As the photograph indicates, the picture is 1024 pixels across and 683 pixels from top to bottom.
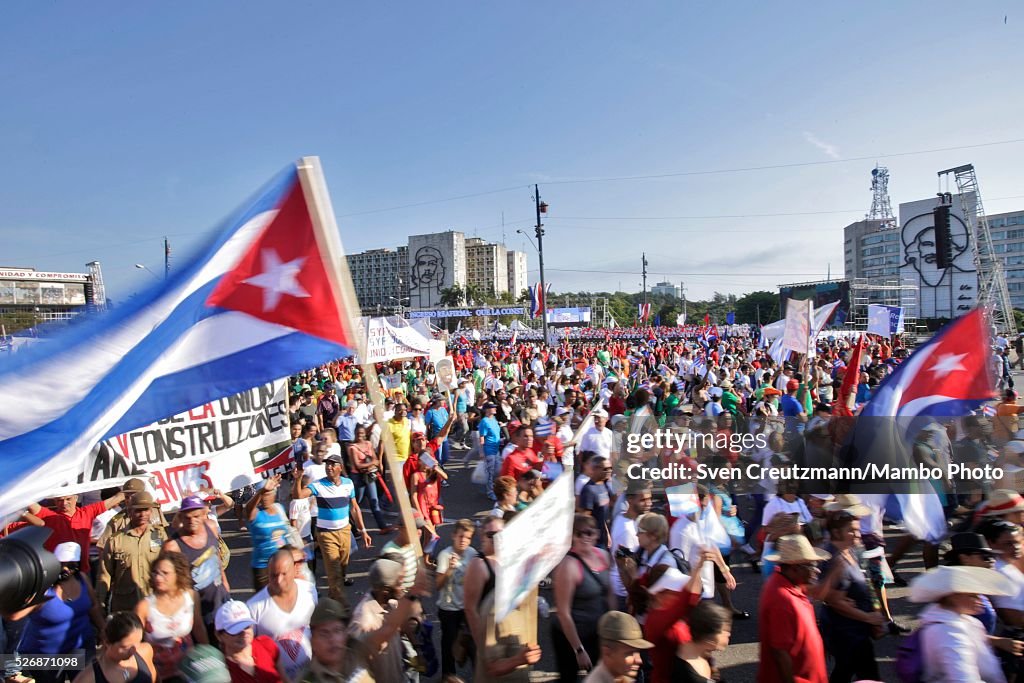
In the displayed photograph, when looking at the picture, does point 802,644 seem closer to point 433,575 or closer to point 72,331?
point 433,575

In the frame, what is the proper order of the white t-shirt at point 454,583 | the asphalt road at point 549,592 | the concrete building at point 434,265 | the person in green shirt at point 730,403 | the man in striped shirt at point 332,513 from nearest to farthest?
1. the white t-shirt at point 454,583
2. the asphalt road at point 549,592
3. the man in striped shirt at point 332,513
4. the person in green shirt at point 730,403
5. the concrete building at point 434,265

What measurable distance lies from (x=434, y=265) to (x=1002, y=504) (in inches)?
5233

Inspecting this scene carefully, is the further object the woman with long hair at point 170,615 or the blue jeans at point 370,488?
the blue jeans at point 370,488

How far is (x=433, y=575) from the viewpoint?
4211mm

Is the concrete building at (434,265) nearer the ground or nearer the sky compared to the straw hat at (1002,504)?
nearer the sky

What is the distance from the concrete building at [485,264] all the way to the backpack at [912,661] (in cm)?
15332

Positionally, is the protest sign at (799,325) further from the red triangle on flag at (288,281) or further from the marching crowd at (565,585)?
the red triangle on flag at (288,281)

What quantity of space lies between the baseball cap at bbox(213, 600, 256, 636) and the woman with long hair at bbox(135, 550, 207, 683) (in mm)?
425

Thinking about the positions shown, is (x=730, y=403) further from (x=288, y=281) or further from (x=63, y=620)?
(x=63, y=620)

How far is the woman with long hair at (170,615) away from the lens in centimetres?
324

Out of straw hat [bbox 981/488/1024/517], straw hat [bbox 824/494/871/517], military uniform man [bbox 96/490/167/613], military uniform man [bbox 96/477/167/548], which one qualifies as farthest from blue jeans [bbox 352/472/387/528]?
straw hat [bbox 981/488/1024/517]

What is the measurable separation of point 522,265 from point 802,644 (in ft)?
550

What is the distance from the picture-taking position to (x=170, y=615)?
3.38m

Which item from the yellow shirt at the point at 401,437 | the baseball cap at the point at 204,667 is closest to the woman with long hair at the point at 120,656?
the baseball cap at the point at 204,667
